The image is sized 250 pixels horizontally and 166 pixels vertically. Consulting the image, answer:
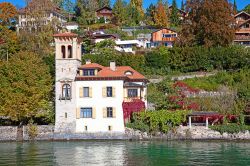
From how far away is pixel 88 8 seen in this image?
310ft

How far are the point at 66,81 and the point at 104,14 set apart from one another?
197 ft

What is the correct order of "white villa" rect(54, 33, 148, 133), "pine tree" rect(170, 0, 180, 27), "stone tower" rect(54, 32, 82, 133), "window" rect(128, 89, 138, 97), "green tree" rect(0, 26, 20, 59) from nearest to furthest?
"white villa" rect(54, 33, 148, 133) → "stone tower" rect(54, 32, 82, 133) → "window" rect(128, 89, 138, 97) → "green tree" rect(0, 26, 20, 59) → "pine tree" rect(170, 0, 180, 27)

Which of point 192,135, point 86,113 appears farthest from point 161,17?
point 192,135

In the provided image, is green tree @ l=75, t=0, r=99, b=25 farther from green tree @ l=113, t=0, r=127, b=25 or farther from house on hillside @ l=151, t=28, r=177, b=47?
house on hillside @ l=151, t=28, r=177, b=47

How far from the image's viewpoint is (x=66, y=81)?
4075 centimetres

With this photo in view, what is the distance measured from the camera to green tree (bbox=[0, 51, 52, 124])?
131 ft

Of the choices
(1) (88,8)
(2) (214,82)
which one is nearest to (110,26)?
(1) (88,8)

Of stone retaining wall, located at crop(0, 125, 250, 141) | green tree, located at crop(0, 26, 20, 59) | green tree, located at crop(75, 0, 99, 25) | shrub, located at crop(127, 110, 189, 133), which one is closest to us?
stone retaining wall, located at crop(0, 125, 250, 141)

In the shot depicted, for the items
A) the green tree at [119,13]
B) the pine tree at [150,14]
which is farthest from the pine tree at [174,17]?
the green tree at [119,13]

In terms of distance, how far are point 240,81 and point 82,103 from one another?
18060 millimetres

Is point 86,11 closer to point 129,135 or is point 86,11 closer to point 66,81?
point 66,81

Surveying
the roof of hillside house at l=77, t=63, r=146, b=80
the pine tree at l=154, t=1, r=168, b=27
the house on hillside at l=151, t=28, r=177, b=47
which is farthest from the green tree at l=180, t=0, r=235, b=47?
the pine tree at l=154, t=1, r=168, b=27

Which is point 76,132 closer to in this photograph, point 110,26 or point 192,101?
point 192,101

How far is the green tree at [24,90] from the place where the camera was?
3978cm
